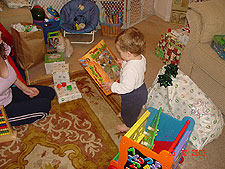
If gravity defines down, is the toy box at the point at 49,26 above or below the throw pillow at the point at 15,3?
below

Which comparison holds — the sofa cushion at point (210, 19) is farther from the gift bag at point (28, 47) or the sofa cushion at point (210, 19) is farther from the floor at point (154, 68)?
the gift bag at point (28, 47)

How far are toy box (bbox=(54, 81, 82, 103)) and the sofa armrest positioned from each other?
1.21 meters

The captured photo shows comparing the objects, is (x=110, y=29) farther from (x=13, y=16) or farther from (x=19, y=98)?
(x=19, y=98)

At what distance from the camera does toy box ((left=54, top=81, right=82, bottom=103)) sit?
2221mm

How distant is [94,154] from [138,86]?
662mm

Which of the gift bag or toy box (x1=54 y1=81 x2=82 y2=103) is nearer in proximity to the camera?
toy box (x1=54 y1=81 x2=82 y2=103)

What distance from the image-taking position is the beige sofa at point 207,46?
2042 millimetres

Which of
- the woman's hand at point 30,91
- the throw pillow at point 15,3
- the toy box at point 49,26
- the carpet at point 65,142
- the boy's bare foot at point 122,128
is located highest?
the throw pillow at point 15,3

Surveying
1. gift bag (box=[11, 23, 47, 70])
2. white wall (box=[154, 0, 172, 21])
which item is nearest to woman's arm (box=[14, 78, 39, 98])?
gift bag (box=[11, 23, 47, 70])

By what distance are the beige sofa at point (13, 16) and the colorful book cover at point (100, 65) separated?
4.43 ft

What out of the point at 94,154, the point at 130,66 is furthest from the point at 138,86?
the point at 94,154

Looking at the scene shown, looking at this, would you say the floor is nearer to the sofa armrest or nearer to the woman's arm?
the sofa armrest

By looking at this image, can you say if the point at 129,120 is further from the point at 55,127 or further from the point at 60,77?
the point at 60,77

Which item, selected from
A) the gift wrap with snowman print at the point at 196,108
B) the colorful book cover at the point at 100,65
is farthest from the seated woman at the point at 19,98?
the gift wrap with snowman print at the point at 196,108
